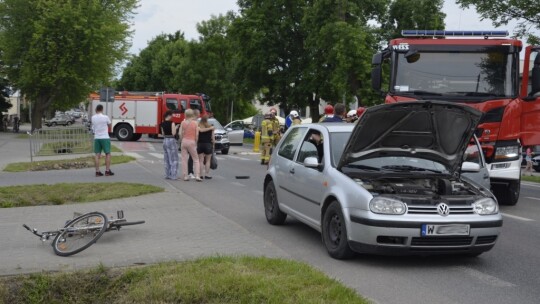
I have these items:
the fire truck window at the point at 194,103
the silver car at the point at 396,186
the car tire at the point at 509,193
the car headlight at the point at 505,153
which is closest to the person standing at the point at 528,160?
the car tire at the point at 509,193

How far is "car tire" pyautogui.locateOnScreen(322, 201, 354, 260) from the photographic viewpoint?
6.85m

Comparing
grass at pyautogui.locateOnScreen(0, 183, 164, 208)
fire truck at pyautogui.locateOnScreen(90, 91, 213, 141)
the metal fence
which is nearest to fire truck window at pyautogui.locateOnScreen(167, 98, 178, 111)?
fire truck at pyautogui.locateOnScreen(90, 91, 213, 141)

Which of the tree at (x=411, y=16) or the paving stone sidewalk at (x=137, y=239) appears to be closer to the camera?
the paving stone sidewalk at (x=137, y=239)

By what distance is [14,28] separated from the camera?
1753 inches

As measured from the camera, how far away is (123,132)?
132 ft

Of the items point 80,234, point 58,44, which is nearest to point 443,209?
point 80,234

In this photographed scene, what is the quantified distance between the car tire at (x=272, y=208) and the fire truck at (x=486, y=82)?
396 centimetres

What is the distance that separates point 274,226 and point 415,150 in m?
2.58

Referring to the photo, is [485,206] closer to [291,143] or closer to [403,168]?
[403,168]

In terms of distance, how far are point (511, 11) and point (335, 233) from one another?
17040 millimetres

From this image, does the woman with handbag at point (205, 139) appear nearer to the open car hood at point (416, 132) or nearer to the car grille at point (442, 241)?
the open car hood at point (416, 132)

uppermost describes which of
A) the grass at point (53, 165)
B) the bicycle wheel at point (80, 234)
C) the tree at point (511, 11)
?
the tree at point (511, 11)

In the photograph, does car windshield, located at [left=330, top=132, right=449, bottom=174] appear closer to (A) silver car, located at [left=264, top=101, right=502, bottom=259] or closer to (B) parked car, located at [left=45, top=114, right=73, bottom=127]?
(A) silver car, located at [left=264, top=101, right=502, bottom=259]

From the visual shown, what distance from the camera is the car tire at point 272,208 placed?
9156mm
